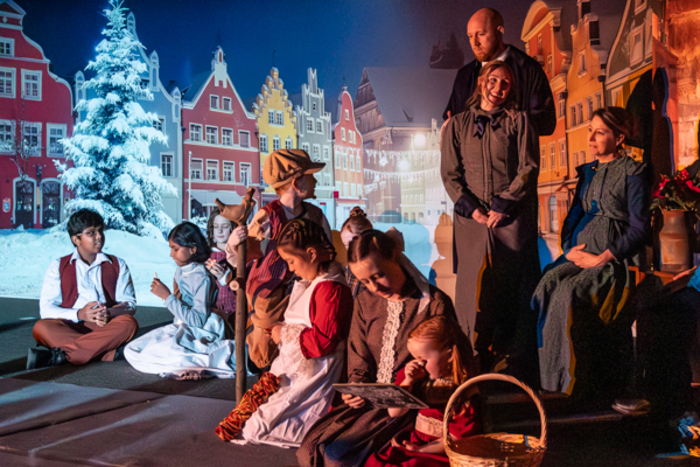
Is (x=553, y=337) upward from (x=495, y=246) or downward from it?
downward

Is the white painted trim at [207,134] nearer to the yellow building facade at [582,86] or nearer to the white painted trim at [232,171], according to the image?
the white painted trim at [232,171]

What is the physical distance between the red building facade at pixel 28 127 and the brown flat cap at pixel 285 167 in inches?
160

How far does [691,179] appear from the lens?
9.98 feet

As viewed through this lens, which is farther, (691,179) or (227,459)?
(691,179)

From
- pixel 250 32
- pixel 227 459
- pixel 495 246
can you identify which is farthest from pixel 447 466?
pixel 250 32

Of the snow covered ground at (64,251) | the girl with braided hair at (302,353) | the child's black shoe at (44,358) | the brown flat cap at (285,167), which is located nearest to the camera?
the girl with braided hair at (302,353)

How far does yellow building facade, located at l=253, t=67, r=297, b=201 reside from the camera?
5219 mm

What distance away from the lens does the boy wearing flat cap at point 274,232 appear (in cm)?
330

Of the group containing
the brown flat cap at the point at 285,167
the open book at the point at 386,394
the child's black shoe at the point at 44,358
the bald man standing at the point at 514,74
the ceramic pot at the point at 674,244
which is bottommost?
the child's black shoe at the point at 44,358

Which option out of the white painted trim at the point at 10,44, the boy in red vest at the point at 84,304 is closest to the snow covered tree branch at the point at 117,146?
the white painted trim at the point at 10,44

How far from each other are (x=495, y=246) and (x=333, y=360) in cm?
129

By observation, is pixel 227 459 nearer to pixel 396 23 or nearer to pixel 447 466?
pixel 447 466

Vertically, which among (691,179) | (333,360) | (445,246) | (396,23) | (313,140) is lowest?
(333,360)

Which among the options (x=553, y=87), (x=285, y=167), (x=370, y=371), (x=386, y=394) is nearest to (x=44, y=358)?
(x=285, y=167)
